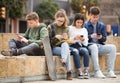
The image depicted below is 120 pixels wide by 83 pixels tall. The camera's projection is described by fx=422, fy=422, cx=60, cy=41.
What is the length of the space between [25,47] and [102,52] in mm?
1836

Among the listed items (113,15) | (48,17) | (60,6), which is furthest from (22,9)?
(113,15)

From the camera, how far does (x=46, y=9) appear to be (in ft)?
201

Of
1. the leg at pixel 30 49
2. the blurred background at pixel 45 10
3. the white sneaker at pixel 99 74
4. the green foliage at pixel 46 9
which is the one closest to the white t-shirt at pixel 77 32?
the white sneaker at pixel 99 74

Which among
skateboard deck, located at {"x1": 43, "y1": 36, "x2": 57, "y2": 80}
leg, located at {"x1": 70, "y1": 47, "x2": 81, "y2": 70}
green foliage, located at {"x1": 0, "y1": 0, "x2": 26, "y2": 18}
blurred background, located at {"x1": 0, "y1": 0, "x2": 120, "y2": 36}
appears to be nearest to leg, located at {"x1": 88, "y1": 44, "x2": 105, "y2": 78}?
leg, located at {"x1": 70, "y1": 47, "x2": 81, "y2": 70}

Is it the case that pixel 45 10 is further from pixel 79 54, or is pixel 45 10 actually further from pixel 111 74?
pixel 79 54

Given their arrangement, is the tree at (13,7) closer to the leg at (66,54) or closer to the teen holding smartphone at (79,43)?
the teen holding smartphone at (79,43)

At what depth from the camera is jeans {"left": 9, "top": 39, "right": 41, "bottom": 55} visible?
8.66 m

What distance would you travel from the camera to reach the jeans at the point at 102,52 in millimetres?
9078

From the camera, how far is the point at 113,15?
232ft

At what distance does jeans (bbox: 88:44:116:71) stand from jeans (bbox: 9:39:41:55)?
117cm

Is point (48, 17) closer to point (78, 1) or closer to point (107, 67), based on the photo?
point (78, 1)

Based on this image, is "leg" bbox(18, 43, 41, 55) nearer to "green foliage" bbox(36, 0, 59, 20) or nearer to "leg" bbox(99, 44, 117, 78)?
"leg" bbox(99, 44, 117, 78)

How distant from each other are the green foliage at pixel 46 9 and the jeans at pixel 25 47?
171 feet

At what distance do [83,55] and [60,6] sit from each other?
59.0 meters
